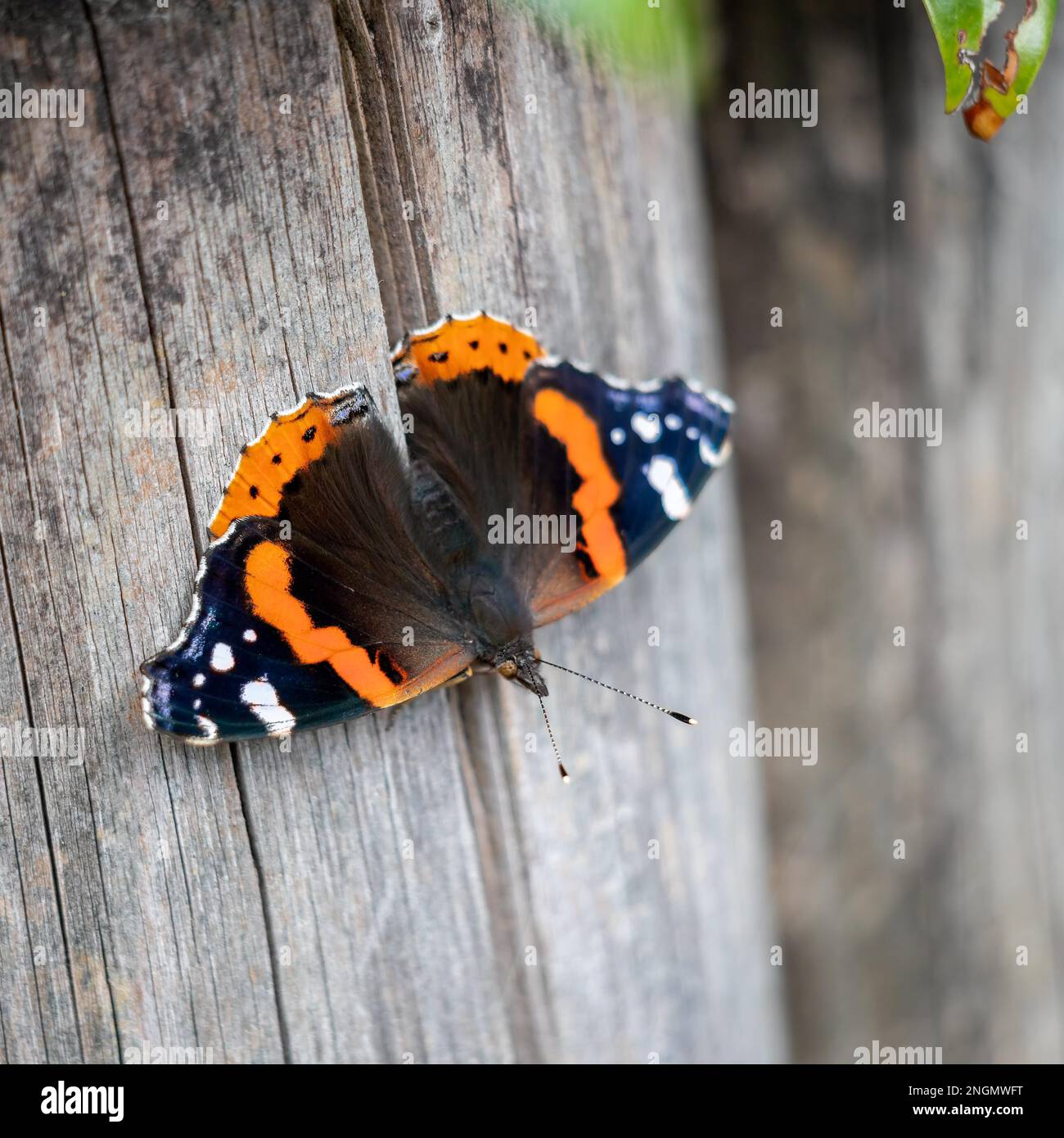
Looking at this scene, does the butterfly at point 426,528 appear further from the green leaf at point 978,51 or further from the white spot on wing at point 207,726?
the green leaf at point 978,51

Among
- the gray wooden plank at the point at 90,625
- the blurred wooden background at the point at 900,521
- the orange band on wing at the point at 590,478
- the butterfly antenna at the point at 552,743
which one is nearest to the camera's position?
the gray wooden plank at the point at 90,625

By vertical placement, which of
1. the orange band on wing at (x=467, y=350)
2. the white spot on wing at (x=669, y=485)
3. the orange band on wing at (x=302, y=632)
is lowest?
the orange band on wing at (x=302, y=632)

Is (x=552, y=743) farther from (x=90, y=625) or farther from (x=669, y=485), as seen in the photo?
(x=90, y=625)

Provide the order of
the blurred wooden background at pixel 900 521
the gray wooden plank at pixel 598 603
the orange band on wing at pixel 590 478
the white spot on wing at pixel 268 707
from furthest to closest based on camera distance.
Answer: the blurred wooden background at pixel 900 521 → the orange band on wing at pixel 590 478 → the gray wooden plank at pixel 598 603 → the white spot on wing at pixel 268 707

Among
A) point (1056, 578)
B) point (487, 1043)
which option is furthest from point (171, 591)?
point (1056, 578)

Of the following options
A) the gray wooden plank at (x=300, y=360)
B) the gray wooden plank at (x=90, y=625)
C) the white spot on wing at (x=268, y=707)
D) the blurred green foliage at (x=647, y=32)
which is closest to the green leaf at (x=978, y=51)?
the blurred green foliage at (x=647, y=32)

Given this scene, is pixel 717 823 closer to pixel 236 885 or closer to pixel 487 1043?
pixel 487 1043
